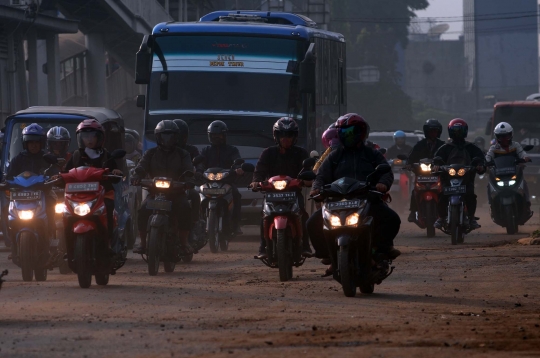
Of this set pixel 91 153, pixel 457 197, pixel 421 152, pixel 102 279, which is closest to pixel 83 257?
pixel 102 279

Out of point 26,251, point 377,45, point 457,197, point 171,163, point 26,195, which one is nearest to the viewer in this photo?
point 26,251

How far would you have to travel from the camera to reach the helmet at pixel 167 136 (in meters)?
13.3

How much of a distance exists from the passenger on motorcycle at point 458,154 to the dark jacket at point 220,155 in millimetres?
3066

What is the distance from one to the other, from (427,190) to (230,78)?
11.7 ft

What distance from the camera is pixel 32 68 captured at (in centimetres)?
3228

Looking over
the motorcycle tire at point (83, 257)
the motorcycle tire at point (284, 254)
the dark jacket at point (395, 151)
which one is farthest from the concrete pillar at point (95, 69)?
the motorcycle tire at point (83, 257)

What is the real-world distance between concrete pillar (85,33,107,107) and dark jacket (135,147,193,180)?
23606 millimetres

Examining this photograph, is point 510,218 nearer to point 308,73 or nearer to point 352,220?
point 308,73

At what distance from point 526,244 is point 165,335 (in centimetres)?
962

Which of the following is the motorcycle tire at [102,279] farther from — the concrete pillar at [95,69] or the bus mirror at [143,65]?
the concrete pillar at [95,69]

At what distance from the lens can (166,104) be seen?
18.9 metres

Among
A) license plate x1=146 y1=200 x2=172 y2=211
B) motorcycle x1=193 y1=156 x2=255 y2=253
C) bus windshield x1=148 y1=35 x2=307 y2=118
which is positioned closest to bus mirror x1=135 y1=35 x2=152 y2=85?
bus windshield x1=148 y1=35 x2=307 y2=118

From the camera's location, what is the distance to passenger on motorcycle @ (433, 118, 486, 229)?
17469mm

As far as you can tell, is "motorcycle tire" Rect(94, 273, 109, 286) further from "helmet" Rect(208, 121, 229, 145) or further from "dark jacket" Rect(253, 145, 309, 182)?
"helmet" Rect(208, 121, 229, 145)
